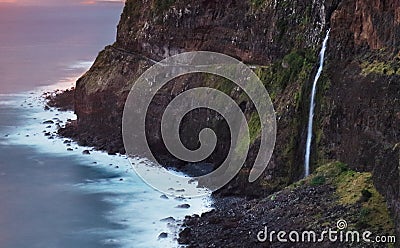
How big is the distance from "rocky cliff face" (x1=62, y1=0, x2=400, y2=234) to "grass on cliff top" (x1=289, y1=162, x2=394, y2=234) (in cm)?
47

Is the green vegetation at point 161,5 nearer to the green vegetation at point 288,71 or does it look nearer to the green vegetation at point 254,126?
the green vegetation at point 288,71

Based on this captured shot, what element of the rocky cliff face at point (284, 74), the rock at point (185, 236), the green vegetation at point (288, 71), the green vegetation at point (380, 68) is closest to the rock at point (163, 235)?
the rock at point (185, 236)

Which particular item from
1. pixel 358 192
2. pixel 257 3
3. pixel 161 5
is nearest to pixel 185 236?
pixel 358 192

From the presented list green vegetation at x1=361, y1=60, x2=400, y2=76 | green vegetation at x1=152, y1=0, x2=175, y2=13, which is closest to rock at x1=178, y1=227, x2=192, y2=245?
green vegetation at x1=361, y1=60, x2=400, y2=76

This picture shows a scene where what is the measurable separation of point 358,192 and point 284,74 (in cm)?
1205

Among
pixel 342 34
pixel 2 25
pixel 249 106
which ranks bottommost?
pixel 249 106

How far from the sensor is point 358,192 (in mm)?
28062

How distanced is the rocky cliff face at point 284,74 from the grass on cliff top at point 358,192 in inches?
18.6

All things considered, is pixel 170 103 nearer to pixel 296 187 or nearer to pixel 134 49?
pixel 134 49

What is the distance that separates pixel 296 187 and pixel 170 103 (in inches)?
661

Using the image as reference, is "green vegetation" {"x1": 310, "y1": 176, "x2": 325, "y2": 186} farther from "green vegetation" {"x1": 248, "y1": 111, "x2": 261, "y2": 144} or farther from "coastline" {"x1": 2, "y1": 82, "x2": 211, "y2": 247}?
"green vegetation" {"x1": 248, "y1": 111, "x2": 261, "y2": 144}

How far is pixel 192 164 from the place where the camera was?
43062mm

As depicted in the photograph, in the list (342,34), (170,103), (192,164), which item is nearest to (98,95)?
(170,103)

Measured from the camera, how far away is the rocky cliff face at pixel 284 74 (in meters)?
29.9
